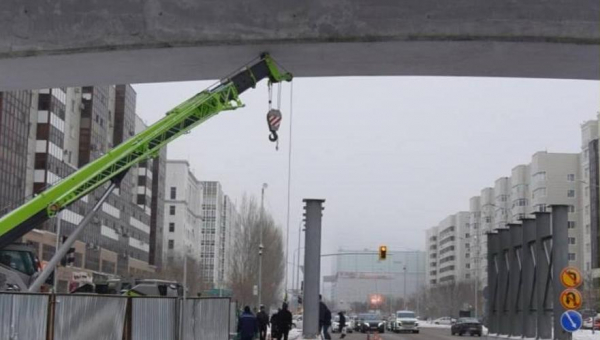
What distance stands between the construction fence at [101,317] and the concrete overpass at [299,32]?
3.66 metres

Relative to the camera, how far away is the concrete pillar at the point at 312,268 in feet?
104

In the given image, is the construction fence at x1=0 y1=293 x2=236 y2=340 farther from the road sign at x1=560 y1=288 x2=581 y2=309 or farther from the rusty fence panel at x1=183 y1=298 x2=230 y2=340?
the road sign at x1=560 y1=288 x2=581 y2=309

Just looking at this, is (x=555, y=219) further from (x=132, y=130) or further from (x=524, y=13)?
(x=132, y=130)

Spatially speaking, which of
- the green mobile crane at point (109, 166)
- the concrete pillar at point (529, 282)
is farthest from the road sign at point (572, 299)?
the green mobile crane at point (109, 166)

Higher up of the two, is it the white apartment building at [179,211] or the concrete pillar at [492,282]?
the white apartment building at [179,211]

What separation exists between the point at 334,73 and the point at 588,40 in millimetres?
3783

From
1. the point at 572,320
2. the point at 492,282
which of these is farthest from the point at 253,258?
the point at 572,320

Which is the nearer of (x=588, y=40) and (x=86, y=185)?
(x=588, y=40)

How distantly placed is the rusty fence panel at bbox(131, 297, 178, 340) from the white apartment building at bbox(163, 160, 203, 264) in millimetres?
134172

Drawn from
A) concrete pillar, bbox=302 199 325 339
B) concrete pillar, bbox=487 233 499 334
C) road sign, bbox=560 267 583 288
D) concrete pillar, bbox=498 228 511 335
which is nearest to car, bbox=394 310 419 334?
concrete pillar, bbox=487 233 499 334

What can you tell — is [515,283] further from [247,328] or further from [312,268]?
[247,328]

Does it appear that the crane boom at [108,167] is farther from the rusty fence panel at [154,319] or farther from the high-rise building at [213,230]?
the high-rise building at [213,230]

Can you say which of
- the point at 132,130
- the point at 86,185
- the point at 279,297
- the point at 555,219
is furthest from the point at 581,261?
the point at 86,185

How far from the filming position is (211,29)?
1188 centimetres
